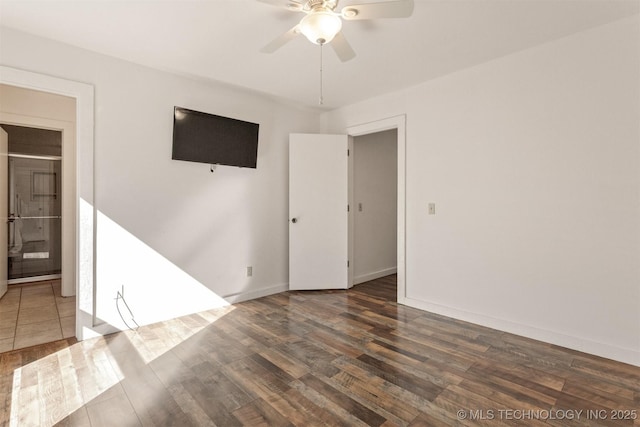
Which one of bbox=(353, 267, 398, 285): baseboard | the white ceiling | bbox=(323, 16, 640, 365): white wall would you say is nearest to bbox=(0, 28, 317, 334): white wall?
the white ceiling

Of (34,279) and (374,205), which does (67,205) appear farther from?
(374,205)

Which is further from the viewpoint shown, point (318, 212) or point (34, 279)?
point (34, 279)

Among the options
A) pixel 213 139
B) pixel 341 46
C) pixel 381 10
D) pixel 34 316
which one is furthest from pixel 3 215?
pixel 381 10

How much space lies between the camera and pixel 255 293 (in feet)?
13.0

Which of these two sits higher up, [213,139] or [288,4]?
[288,4]

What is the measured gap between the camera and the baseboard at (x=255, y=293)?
3734 mm

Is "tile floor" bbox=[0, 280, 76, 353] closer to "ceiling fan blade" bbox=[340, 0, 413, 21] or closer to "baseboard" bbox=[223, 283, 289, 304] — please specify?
"baseboard" bbox=[223, 283, 289, 304]

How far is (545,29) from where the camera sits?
245 centimetres

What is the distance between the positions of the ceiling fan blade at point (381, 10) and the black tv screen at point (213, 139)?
205 centimetres

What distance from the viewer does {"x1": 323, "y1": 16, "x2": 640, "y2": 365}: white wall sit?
2.35m

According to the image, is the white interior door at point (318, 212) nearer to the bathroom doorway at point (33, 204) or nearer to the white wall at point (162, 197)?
the white wall at point (162, 197)

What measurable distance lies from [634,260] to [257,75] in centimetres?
354

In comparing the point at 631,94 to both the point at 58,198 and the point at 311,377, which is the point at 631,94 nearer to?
the point at 311,377

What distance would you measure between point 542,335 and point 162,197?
3.67 metres
